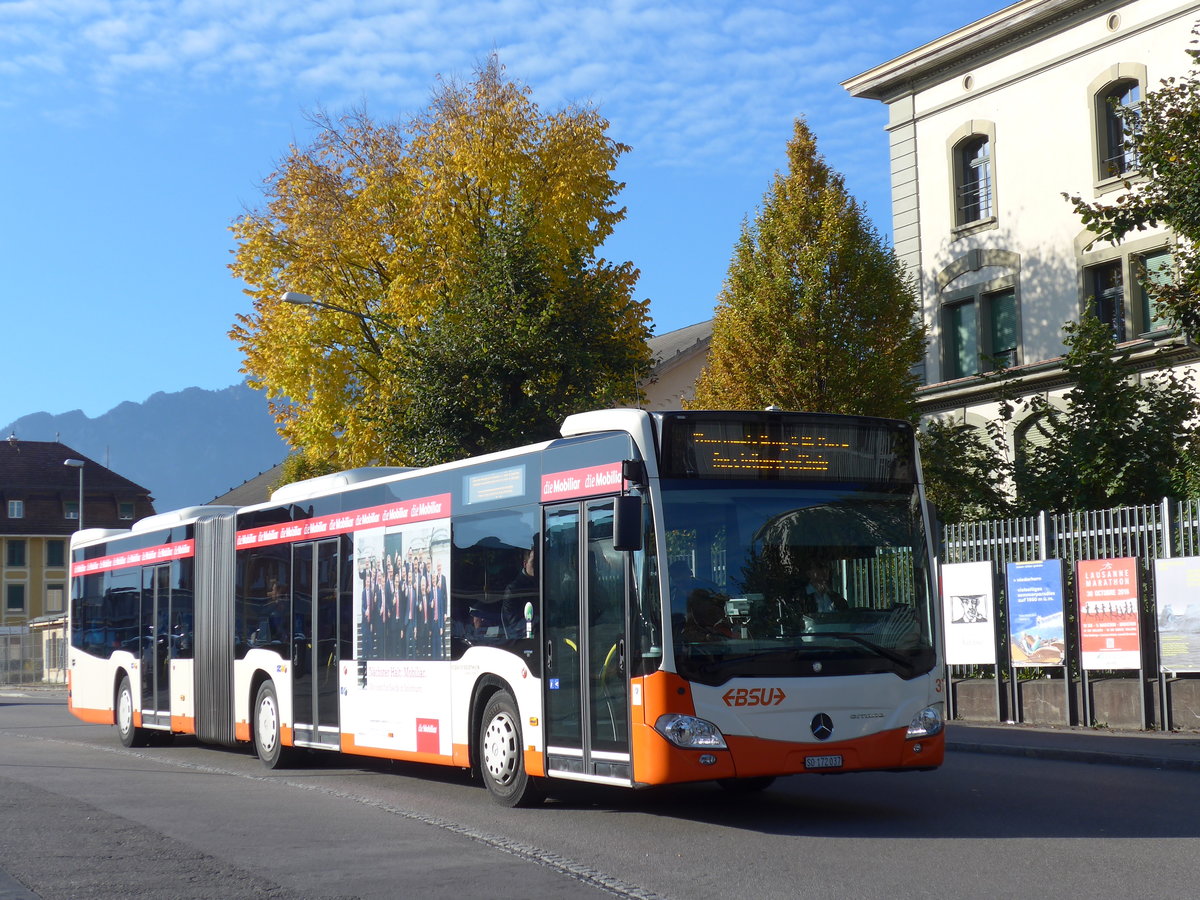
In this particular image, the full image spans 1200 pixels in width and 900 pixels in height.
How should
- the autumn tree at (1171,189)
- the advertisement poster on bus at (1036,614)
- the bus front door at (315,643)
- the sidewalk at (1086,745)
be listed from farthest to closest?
the advertisement poster on bus at (1036,614), the autumn tree at (1171,189), the bus front door at (315,643), the sidewalk at (1086,745)

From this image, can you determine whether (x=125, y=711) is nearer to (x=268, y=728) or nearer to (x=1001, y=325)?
(x=268, y=728)

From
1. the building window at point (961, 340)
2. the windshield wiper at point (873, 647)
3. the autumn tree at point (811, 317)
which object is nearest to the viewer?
the windshield wiper at point (873, 647)

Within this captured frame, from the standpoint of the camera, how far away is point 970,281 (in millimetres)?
34844

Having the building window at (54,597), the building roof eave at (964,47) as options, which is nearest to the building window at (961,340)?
the building roof eave at (964,47)

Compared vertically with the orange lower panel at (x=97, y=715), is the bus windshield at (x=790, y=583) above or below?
above

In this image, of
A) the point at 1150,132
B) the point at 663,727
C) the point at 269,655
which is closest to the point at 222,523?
the point at 269,655

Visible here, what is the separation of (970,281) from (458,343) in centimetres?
1458

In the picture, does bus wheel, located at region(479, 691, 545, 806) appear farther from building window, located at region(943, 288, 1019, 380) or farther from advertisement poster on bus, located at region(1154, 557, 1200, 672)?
building window, located at region(943, 288, 1019, 380)

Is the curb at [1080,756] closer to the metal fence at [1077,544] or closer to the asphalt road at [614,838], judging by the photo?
the asphalt road at [614,838]

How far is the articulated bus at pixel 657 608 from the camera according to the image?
1011cm

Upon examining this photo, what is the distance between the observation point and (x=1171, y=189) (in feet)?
52.8

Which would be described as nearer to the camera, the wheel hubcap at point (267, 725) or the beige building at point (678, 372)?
the wheel hubcap at point (267, 725)

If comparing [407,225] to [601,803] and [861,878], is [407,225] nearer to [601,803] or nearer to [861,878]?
[601,803]

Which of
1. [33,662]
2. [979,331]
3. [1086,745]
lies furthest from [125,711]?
[33,662]
